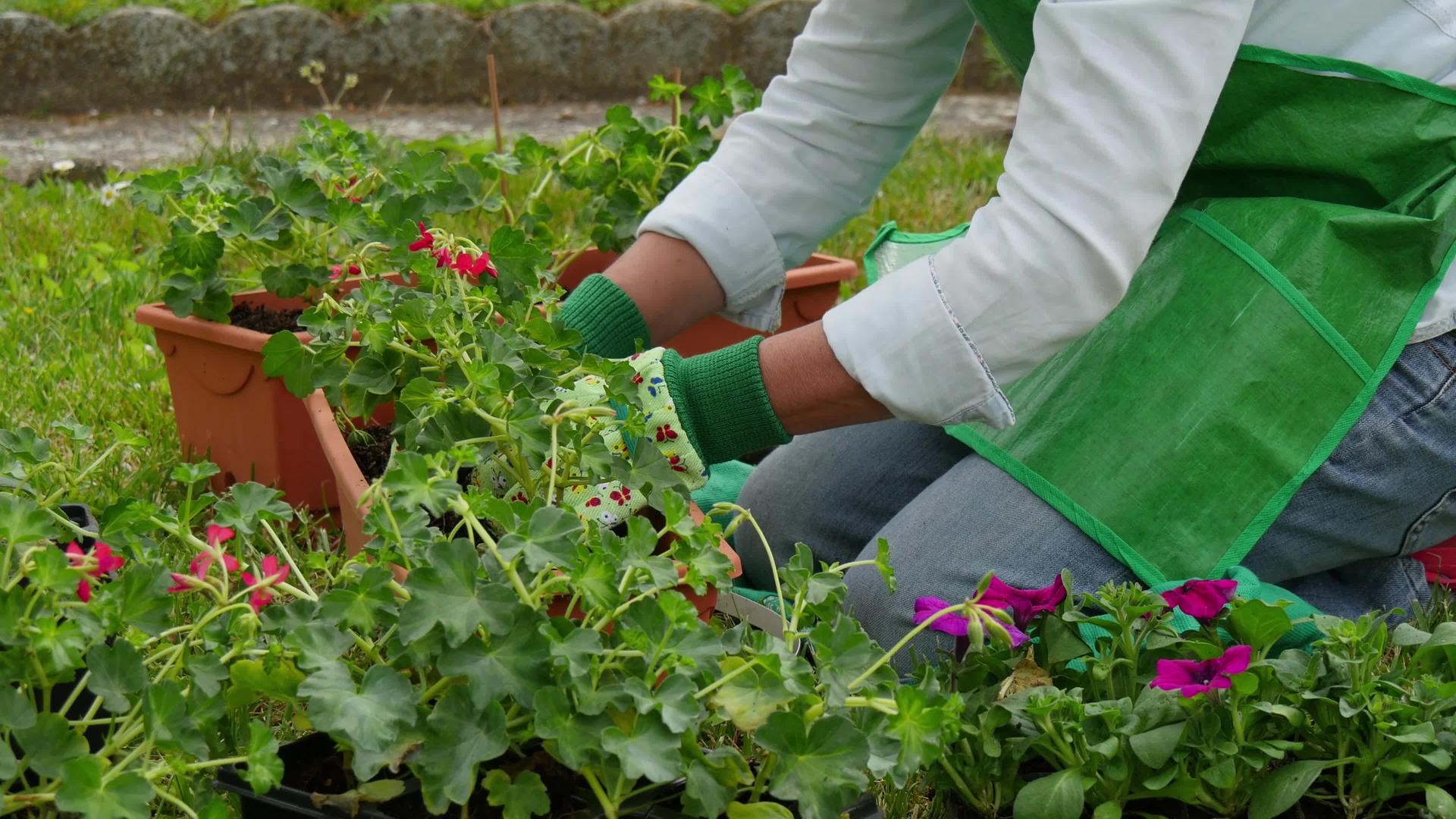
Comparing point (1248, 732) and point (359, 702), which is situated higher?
point (359, 702)

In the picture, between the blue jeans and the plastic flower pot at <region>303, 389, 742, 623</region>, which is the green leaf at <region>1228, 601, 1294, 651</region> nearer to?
the blue jeans

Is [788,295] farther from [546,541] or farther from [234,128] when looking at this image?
[234,128]

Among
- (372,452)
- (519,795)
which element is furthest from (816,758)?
(372,452)

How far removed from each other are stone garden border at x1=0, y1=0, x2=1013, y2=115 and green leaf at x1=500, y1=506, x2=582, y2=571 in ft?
11.9

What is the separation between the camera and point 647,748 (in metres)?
0.83

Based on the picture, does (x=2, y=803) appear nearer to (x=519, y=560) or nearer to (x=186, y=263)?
(x=519, y=560)

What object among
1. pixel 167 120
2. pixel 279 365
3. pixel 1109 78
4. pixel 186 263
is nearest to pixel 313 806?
pixel 279 365

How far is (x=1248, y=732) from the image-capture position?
3.60 ft

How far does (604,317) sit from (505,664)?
2.70 feet

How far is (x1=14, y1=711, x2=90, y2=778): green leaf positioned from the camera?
32.9 inches

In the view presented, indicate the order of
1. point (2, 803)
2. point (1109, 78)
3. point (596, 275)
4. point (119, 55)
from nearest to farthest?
point (2, 803) < point (1109, 78) < point (596, 275) < point (119, 55)

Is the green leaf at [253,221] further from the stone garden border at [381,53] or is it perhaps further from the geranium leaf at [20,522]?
the stone garden border at [381,53]

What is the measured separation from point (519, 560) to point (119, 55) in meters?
3.75

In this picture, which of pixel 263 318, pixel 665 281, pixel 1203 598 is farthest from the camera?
pixel 263 318
